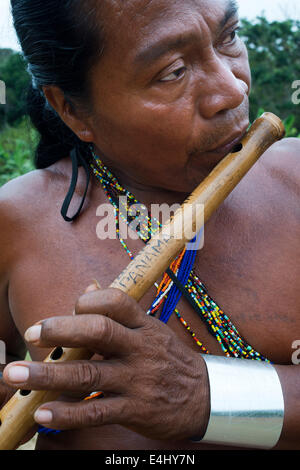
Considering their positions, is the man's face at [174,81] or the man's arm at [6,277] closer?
the man's face at [174,81]

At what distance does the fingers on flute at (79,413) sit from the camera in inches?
42.7

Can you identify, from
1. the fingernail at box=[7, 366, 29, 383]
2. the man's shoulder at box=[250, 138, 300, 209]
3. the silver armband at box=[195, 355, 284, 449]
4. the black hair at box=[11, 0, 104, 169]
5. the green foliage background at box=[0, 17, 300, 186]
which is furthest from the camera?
the green foliage background at box=[0, 17, 300, 186]

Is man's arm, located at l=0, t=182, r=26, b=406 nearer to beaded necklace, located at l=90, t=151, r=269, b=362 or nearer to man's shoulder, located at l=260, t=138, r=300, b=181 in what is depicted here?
beaded necklace, located at l=90, t=151, r=269, b=362

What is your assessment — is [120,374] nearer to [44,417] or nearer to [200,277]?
[44,417]

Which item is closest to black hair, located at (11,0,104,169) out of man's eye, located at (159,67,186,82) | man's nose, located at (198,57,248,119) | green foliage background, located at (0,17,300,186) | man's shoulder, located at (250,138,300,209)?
man's eye, located at (159,67,186,82)

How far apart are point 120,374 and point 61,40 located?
3.34ft

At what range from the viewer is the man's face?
135cm

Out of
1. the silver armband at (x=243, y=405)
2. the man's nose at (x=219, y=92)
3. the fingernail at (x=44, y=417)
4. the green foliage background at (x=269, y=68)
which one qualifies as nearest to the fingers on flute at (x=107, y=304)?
the fingernail at (x=44, y=417)

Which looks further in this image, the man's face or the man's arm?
the man's arm

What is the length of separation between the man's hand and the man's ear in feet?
2.43

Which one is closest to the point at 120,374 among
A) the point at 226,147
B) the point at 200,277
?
the point at 200,277

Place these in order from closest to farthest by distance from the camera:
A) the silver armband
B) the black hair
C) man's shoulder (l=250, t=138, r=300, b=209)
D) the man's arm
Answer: the silver armband
the black hair
man's shoulder (l=250, t=138, r=300, b=209)
the man's arm

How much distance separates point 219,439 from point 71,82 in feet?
3.73

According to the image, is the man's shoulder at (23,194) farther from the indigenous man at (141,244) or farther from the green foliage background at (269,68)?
the green foliage background at (269,68)
